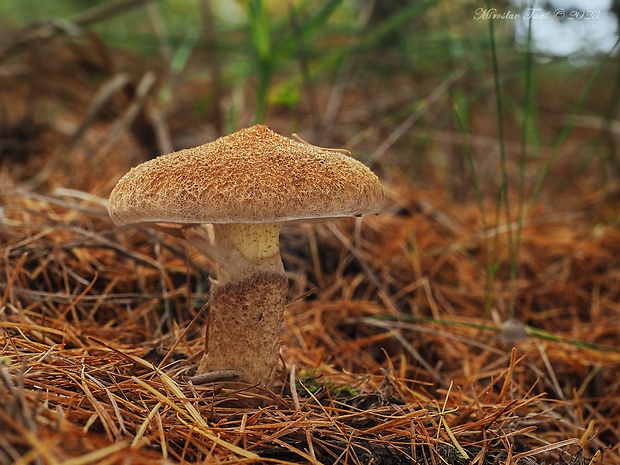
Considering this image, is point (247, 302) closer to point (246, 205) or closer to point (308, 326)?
point (246, 205)

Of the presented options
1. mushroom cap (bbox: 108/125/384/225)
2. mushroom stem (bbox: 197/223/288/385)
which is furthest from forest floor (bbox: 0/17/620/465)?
mushroom cap (bbox: 108/125/384/225)

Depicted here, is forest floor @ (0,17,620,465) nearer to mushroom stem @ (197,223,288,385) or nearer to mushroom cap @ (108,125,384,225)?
mushroom stem @ (197,223,288,385)

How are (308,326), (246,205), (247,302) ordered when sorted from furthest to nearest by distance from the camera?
(308,326)
(247,302)
(246,205)

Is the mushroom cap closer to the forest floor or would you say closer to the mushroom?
the mushroom

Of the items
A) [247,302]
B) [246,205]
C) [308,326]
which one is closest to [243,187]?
[246,205]

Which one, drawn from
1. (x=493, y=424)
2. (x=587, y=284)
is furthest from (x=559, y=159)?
(x=493, y=424)

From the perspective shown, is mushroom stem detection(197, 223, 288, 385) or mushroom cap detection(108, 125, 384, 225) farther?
mushroom stem detection(197, 223, 288, 385)

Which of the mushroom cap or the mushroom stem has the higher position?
the mushroom cap
